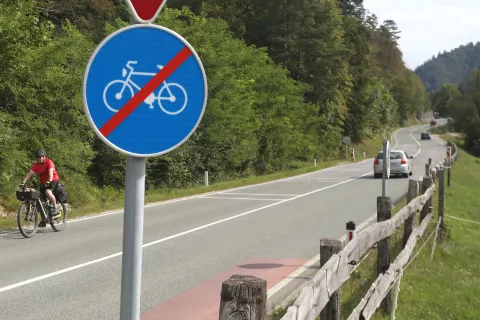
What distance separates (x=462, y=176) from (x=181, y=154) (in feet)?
63.6

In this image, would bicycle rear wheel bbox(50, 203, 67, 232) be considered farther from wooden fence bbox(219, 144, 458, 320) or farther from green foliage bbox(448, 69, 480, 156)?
green foliage bbox(448, 69, 480, 156)

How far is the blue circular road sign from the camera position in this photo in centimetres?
238

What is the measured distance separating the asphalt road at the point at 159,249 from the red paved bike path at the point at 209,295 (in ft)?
0.65

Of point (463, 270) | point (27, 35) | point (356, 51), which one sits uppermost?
point (356, 51)

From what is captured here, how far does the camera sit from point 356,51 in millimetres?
66500

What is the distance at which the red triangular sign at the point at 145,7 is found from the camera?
8.16 feet

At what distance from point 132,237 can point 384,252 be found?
18.0 ft

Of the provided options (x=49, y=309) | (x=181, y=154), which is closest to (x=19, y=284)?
(x=49, y=309)

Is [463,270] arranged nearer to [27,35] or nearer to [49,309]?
[49,309]

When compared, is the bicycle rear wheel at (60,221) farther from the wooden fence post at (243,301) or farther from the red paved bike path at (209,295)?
the wooden fence post at (243,301)

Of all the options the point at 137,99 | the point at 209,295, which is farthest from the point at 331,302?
the point at 209,295

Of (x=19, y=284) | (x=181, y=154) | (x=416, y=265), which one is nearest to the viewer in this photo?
(x=19, y=284)

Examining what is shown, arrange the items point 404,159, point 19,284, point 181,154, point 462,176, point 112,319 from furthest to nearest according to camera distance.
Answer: point 462,176 → point 404,159 → point 181,154 → point 19,284 → point 112,319

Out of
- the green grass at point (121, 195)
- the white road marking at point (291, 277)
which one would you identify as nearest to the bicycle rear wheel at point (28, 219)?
the green grass at point (121, 195)
